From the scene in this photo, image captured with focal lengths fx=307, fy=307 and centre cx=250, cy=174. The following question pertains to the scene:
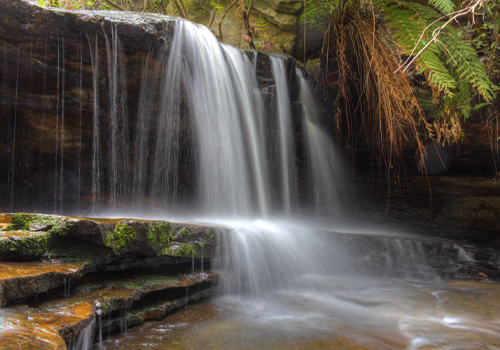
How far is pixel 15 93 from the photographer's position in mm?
4723

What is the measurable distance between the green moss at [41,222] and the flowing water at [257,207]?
1.02 meters

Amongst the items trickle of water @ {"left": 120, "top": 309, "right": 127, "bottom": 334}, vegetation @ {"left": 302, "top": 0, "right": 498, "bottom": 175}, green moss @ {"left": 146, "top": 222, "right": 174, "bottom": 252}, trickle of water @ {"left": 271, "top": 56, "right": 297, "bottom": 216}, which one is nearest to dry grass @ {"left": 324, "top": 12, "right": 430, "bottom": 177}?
vegetation @ {"left": 302, "top": 0, "right": 498, "bottom": 175}

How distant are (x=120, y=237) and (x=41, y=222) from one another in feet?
2.18

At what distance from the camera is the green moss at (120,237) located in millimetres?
2768

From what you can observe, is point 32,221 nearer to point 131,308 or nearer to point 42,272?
point 42,272

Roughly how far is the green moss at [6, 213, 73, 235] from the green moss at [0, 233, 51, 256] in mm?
90

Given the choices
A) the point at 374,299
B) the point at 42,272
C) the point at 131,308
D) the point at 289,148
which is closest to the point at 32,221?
the point at 42,272

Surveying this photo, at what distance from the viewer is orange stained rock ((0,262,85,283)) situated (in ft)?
6.83

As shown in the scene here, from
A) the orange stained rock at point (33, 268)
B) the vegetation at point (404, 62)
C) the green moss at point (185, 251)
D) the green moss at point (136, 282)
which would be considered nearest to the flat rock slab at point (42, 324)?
the orange stained rock at point (33, 268)

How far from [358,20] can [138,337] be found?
5544 mm

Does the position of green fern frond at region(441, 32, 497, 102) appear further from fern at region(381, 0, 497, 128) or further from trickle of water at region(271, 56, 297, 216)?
trickle of water at region(271, 56, 297, 216)

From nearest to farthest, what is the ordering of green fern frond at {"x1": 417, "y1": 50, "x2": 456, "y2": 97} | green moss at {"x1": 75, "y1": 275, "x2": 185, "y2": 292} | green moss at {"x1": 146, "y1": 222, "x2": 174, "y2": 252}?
green moss at {"x1": 75, "y1": 275, "x2": 185, "y2": 292} < green moss at {"x1": 146, "y1": 222, "x2": 174, "y2": 252} < green fern frond at {"x1": 417, "y1": 50, "x2": 456, "y2": 97}

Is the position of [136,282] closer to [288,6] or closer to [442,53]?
[442,53]

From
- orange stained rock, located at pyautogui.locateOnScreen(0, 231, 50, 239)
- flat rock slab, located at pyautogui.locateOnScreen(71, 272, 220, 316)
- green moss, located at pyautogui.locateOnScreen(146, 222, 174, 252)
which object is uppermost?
orange stained rock, located at pyautogui.locateOnScreen(0, 231, 50, 239)
